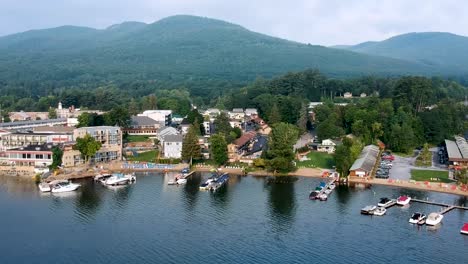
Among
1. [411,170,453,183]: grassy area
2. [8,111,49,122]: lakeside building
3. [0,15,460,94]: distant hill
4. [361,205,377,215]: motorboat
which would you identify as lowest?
[361,205,377,215]: motorboat

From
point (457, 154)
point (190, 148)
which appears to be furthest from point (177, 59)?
point (457, 154)

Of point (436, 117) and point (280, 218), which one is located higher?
point (436, 117)

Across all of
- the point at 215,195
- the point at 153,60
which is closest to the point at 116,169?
the point at 215,195

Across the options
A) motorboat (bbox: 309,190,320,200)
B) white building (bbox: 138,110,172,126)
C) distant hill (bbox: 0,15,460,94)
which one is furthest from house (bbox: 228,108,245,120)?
distant hill (bbox: 0,15,460,94)

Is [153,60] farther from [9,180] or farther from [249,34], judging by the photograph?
[9,180]

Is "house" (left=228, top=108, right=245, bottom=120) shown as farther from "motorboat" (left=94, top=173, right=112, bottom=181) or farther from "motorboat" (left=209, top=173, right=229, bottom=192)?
"motorboat" (left=94, top=173, right=112, bottom=181)
